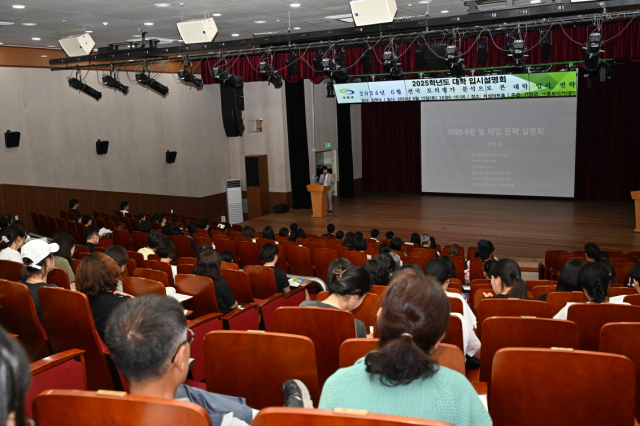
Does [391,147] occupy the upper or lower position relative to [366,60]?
lower

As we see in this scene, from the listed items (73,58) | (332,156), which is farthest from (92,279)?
(332,156)

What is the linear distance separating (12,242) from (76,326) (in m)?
3.09

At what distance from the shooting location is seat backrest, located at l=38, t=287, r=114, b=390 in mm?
2895

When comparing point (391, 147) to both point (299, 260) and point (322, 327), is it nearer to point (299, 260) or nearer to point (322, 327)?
point (299, 260)

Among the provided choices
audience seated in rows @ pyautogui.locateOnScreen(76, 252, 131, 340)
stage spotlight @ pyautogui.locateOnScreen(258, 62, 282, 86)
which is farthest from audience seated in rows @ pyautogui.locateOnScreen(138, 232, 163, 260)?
stage spotlight @ pyautogui.locateOnScreen(258, 62, 282, 86)

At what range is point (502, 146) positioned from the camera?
1599 cm

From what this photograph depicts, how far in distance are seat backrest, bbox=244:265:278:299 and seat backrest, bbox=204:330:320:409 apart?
267 cm

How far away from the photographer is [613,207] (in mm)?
14344

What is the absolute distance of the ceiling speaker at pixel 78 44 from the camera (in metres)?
9.91

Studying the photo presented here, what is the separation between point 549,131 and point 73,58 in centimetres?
1216

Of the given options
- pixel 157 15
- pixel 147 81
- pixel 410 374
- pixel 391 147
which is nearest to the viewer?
pixel 410 374

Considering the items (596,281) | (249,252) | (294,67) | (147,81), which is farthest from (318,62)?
(596,281)

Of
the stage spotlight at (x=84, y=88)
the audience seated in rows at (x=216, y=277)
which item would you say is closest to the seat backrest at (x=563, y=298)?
the audience seated in rows at (x=216, y=277)

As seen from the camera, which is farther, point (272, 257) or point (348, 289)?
point (272, 257)
